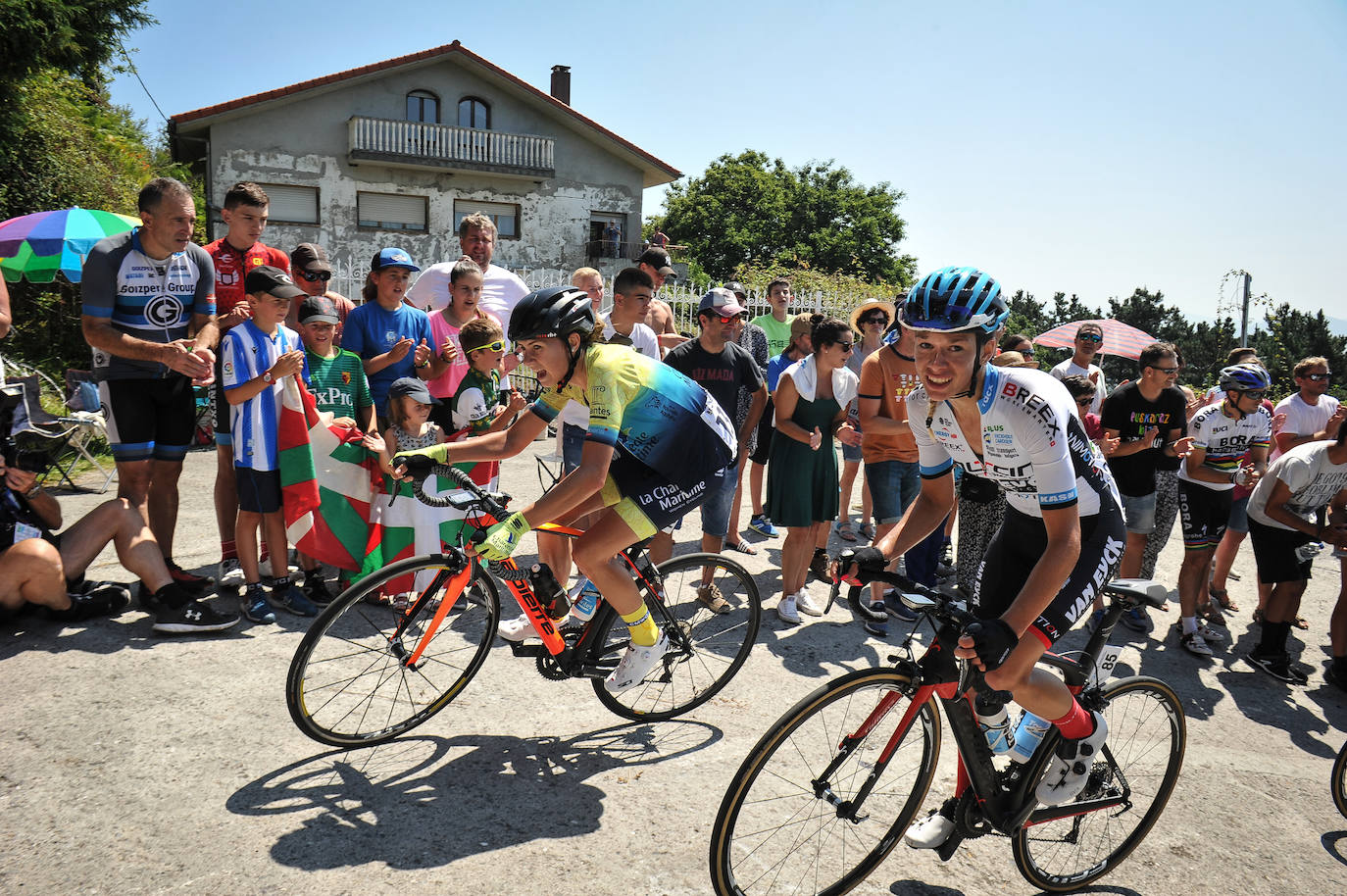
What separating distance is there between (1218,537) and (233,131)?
28.1 m

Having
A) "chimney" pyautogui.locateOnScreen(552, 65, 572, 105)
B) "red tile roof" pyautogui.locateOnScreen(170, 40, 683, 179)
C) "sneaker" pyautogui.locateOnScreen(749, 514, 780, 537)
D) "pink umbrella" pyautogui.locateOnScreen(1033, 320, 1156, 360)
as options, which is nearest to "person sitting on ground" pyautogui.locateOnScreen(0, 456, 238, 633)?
"sneaker" pyautogui.locateOnScreen(749, 514, 780, 537)

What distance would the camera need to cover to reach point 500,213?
98.7 feet

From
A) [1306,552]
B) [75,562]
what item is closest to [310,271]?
[75,562]

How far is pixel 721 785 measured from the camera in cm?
373

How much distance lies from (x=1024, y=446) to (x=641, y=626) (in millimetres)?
1989

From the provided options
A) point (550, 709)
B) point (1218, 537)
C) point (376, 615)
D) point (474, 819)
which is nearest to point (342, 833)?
point (474, 819)

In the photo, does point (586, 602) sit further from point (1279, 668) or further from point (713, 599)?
point (1279, 668)

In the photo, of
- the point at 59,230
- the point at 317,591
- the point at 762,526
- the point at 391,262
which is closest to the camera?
the point at 317,591

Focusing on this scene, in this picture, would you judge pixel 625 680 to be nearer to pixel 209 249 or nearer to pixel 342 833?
pixel 342 833

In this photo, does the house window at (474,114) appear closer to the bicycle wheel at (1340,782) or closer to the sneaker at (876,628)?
the sneaker at (876,628)

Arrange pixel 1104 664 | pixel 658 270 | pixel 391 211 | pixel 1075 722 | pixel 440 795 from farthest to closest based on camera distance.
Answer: pixel 391 211 < pixel 658 270 < pixel 440 795 < pixel 1104 664 < pixel 1075 722

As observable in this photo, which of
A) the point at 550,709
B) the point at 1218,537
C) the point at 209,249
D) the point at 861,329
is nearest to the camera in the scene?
the point at 550,709

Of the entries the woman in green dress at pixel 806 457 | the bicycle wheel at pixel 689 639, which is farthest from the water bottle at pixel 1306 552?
the bicycle wheel at pixel 689 639

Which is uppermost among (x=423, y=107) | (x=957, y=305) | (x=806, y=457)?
(x=423, y=107)
